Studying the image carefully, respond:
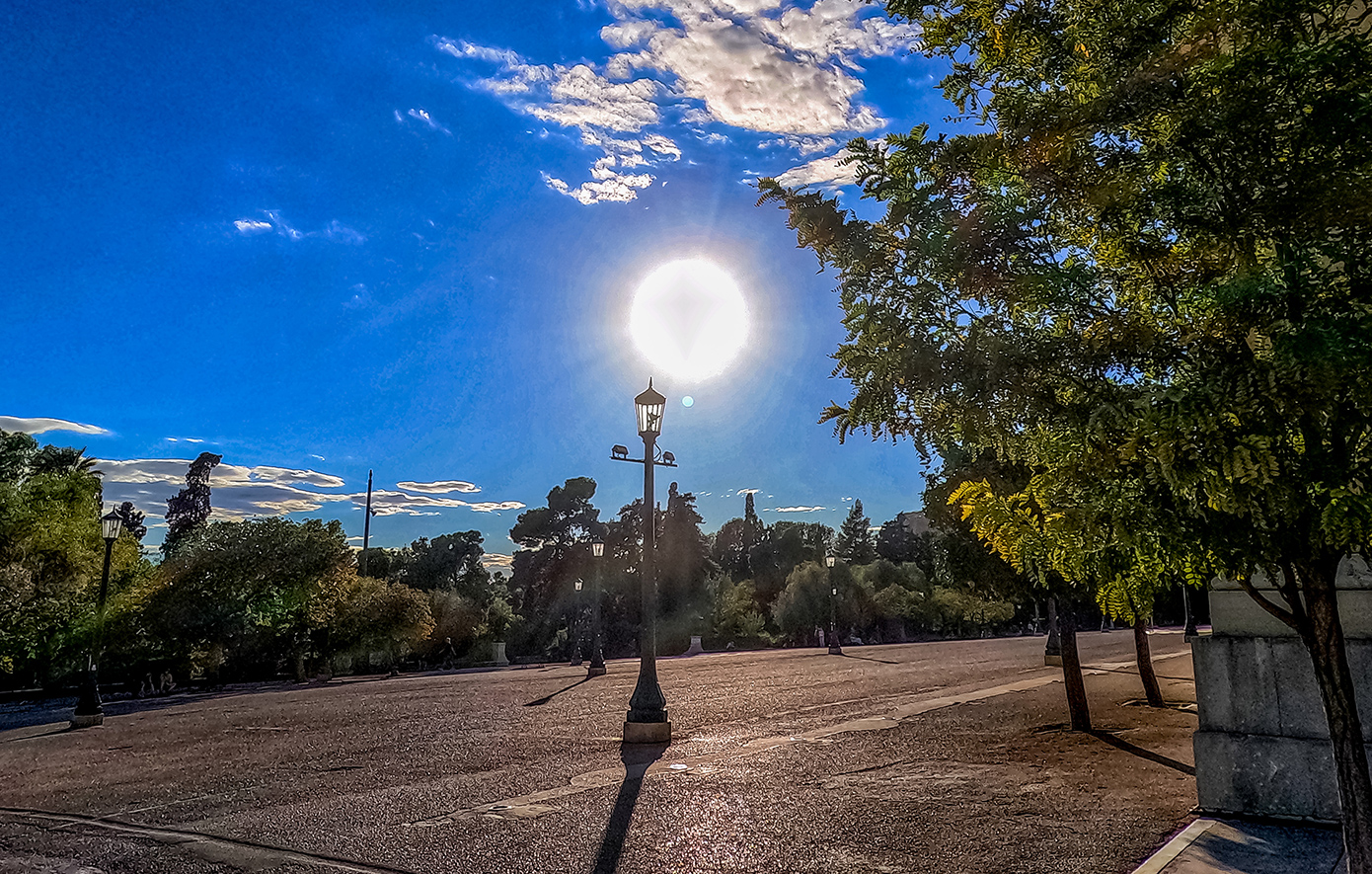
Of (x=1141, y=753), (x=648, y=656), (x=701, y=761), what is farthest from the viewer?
(x=648, y=656)

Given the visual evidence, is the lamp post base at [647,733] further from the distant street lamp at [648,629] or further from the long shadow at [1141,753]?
the long shadow at [1141,753]

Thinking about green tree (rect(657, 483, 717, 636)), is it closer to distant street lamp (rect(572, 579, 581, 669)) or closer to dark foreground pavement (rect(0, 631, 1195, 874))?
distant street lamp (rect(572, 579, 581, 669))

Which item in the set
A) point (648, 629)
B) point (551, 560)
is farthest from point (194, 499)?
point (648, 629)

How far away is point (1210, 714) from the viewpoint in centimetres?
707

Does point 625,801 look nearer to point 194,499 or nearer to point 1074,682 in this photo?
point 1074,682

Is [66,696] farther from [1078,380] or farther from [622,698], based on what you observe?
[1078,380]

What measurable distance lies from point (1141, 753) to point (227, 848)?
9.94 meters

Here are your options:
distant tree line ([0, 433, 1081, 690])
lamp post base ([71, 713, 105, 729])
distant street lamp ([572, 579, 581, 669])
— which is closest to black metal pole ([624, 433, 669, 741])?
distant tree line ([0, 433, 1081, 690])

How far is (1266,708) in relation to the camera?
6.82 m

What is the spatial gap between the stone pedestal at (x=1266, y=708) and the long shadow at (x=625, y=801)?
16.6 feet

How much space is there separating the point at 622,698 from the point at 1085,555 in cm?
1697

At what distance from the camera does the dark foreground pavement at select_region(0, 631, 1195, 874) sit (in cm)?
636

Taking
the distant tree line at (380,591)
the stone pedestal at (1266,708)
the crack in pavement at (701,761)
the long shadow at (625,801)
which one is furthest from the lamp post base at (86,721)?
the stone pedestal at (1266,708)

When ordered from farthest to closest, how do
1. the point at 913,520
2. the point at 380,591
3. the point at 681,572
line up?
the point at 913,520, the point at 681,572, the point at 380,591
